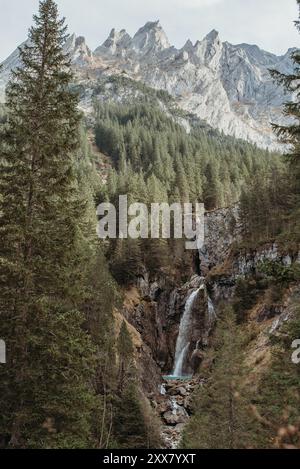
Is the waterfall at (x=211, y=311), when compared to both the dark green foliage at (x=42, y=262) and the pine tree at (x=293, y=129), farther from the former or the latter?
Answer: the dark green foliage at (x=42, y=262)

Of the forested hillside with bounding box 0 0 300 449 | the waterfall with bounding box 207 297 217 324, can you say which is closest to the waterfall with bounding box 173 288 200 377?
the forested hillside with bounding box 0 0 300 449

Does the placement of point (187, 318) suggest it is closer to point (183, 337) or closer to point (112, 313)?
point (183, 337)

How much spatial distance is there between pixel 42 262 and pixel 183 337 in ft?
139

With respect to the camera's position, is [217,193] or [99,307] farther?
[217,193]

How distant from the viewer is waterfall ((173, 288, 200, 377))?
48.7 meters

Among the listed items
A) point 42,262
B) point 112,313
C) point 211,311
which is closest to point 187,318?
point 211,311

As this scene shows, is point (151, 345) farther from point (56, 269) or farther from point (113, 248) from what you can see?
point (56, 269)

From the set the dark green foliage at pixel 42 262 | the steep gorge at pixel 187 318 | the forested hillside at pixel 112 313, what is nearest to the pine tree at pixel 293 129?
the forested hillside at pixel 112 313

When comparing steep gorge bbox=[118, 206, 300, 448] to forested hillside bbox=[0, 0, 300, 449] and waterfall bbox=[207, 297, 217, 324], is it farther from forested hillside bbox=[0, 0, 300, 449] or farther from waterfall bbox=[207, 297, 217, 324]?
forested hillside bbox=[0, 0, 300, 449]

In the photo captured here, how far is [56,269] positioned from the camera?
Answer: 42.4ft

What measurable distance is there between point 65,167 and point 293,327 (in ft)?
29.9

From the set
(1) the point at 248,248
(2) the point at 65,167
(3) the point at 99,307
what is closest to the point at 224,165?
(1) the point at 248,248

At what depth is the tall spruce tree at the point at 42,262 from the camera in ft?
39.5
